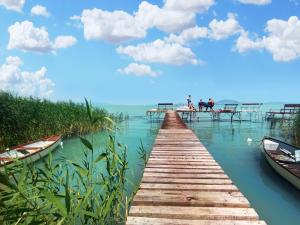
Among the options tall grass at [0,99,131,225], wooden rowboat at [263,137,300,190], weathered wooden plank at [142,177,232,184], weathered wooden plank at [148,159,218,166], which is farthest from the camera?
wooden rowboat at [263,137,300,190]

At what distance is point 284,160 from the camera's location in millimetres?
10008

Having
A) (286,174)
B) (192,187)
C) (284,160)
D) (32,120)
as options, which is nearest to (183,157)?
(192,187)

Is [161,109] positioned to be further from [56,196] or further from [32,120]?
[56,196]

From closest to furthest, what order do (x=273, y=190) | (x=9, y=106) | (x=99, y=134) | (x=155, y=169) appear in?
(x=155, y=169) < (x=273, y=190) < (x=9, y=106) < (x=99, y=134)

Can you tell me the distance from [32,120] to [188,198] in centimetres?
1368

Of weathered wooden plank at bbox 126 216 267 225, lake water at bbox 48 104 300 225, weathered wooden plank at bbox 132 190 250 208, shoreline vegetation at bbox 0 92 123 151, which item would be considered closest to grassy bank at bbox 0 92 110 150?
shoreline vegetation at bbox 0 92 123 151

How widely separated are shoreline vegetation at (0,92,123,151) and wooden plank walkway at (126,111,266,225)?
540cm

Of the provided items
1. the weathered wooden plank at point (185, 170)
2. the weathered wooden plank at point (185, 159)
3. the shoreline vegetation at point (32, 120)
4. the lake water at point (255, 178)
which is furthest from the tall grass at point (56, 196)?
the shoreline vegetation at point (32, 120)

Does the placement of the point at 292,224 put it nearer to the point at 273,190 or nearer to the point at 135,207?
the point at 273,190

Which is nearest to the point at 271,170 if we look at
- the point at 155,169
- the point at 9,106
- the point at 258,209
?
the point at 258,209

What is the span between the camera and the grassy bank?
13.5 meters

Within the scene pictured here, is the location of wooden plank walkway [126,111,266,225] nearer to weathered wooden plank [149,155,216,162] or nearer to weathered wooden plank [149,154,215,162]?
A: weathered wooden plank [149,155,216,162]

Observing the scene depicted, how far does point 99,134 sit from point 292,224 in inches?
680

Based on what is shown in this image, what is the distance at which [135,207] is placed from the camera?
3824 millimetres
